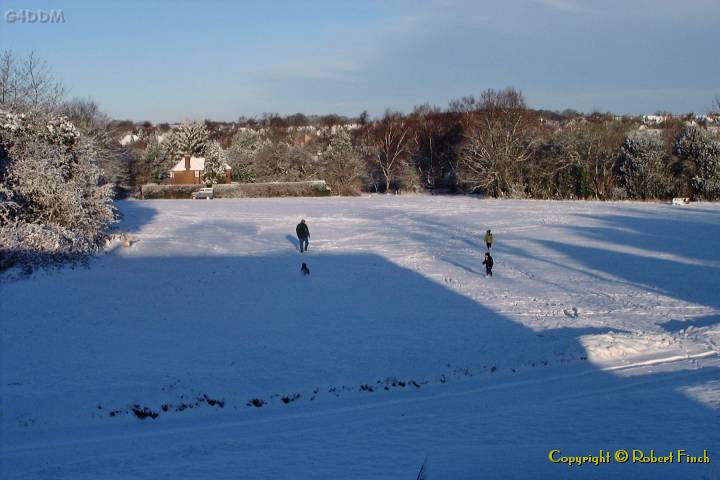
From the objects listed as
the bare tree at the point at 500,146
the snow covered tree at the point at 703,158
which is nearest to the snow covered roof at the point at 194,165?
the bare tree at the point at 500,146

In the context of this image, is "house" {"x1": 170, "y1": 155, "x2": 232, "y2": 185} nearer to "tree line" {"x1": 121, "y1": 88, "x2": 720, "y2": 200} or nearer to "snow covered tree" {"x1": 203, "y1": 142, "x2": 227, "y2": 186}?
"snow covered tree" {"x1": 203, "y1": 142, "x2": 227, "y2": 186}

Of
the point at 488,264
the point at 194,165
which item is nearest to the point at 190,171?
the point at 194,165

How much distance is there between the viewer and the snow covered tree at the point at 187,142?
261ft

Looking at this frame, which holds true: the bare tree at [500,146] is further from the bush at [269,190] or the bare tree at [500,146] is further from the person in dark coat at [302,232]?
the person in dark coat at [302,232]

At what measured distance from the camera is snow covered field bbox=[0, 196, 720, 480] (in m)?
9.04

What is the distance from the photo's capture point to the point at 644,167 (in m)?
57.6

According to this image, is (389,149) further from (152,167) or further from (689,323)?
(689,323)

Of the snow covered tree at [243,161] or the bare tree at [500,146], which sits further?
the snow covered tree at [243,161]

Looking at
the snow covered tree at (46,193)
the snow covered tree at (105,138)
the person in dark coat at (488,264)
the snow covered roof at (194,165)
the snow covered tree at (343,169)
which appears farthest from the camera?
the snow covered roof at (194,165)

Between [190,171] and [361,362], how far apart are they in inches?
2478

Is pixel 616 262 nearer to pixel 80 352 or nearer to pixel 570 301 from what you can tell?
pixel 570 301

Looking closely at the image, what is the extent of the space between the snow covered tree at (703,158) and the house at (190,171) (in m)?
46.2

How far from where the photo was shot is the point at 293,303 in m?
19.9

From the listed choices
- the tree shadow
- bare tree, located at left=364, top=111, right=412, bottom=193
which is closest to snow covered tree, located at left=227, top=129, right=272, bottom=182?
bare tree, located at left=364, top=111, right=412, bottom=193
